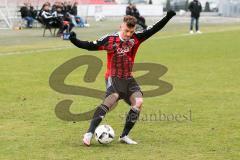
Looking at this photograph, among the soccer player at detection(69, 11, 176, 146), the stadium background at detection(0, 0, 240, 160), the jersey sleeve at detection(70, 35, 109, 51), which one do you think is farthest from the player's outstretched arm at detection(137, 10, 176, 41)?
the stadium background at detection(0, 0, 240, 160)

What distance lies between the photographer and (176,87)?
16.1 m

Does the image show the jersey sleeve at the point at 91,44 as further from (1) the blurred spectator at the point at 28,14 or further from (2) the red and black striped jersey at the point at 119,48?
(1) the blurred spectator at the point at 28,14

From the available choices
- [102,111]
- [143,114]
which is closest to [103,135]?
[102,111]

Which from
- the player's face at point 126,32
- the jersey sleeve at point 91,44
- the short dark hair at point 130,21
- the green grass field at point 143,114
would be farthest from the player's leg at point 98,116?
the short dark hair at point 130,21

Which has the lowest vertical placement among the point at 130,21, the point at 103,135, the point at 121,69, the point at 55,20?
the point at 55,20

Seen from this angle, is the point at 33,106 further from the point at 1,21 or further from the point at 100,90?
the point at 1,21

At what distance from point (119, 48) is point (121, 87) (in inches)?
22.7

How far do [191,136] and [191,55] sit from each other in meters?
15.3

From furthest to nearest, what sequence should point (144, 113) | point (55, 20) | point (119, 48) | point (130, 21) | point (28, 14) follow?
1. point (28, 14)
2. point (55, 20)
3. point (144, 113)
4. point (119, 48)
5. point (130, 21)

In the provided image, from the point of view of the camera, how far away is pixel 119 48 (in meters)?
9.56


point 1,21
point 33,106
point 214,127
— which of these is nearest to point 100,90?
point 33,106

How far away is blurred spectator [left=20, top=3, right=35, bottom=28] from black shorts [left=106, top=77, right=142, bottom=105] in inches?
1383

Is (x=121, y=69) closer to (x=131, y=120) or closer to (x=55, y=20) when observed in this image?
(x=131, y=120)

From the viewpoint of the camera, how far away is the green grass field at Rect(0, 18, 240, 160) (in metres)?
9.08
